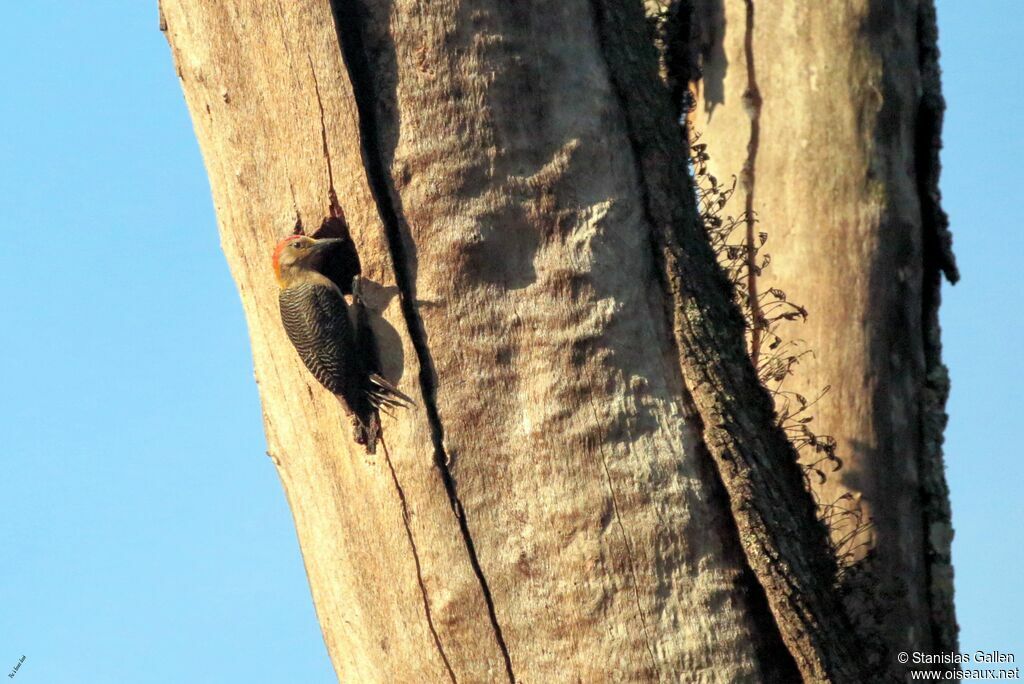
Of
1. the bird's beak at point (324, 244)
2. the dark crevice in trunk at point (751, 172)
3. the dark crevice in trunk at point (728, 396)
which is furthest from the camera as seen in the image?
the dark crevice in trunk at point (751, 172)

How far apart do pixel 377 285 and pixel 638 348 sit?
2.34ft

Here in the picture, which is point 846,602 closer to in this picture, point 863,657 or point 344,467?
point 863,657

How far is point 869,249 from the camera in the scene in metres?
4.02

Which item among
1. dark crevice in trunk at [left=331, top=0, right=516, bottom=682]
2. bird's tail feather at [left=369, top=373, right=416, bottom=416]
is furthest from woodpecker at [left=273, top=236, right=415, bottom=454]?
dark crevice in trunk at [left=331, top=0, right=516, bottom=682]

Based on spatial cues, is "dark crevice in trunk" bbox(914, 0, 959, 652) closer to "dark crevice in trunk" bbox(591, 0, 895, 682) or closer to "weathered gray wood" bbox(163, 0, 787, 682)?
"dark crevice in trunk" bbox(591, 0, 895, 682)

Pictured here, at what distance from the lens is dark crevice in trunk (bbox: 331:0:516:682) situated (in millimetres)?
3107

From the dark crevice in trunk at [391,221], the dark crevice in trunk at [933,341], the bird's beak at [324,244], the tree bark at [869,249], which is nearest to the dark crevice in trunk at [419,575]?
the dark crevice in trunk at [391,221]

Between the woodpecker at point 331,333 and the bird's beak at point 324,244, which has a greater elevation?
the bird's beak at point 324,244

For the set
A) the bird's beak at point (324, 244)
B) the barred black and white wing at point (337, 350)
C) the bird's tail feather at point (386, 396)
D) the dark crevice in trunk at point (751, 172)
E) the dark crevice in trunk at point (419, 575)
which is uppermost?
the dark crevice in trunk at point (751, 172)

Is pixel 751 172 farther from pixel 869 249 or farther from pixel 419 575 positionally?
pixel 419 575

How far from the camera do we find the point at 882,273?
4004 mm

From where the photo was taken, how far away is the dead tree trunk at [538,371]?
3.05m

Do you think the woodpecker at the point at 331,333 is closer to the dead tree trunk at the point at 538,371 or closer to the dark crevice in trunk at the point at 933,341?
the dead tree trunk at the point at 538,371

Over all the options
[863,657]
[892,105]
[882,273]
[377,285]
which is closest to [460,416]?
[377,285]
